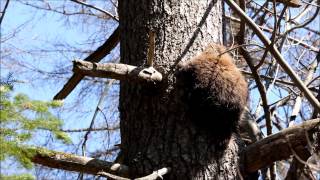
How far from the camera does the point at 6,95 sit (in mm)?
2691

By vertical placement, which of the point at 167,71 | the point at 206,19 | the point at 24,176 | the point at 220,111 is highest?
the point at 206,19

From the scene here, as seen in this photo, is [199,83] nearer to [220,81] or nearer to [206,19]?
[220,81]

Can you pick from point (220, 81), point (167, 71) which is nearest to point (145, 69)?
point (167, 71)

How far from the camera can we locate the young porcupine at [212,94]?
2.93 meters

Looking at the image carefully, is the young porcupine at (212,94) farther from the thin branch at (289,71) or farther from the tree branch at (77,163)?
the thin branch at (289,71)

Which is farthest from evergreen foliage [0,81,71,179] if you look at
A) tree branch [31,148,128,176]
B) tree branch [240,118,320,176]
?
tree branch [240,118,320,176]

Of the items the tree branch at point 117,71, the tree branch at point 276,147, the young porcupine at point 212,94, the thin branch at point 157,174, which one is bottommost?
the thin branch at point 157,174

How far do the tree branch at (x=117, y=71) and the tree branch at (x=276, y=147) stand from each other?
1.85 feet

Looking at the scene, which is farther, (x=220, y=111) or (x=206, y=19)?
(x=206, y=19)

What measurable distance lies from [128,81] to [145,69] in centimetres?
18

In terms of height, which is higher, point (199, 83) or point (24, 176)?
point (199, 83)

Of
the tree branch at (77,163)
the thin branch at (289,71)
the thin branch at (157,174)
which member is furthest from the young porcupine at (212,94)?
the thin branch at (289,71)

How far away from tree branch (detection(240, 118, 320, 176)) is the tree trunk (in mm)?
65

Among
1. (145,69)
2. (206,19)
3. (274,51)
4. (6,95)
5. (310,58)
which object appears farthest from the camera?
(310,58)
